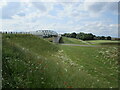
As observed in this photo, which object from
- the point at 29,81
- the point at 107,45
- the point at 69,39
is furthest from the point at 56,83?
the point at 69,39

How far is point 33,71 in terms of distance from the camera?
18.4 ft

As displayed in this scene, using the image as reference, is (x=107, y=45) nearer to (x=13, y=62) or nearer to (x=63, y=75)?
(x=63, y=75)

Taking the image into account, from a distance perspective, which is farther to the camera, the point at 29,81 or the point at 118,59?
the point at 118,59

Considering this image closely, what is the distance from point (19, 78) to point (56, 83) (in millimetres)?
1779

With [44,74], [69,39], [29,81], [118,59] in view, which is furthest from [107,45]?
[29,81]

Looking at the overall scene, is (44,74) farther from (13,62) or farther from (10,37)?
(10,37)

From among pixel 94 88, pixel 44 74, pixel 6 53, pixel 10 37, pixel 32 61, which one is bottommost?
pixel 94 88

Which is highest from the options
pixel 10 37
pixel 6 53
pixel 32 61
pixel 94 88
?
pixel 10 37

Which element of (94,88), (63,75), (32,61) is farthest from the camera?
(32,61)

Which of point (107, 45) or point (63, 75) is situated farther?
point (107, 45)

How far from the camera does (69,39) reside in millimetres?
18750

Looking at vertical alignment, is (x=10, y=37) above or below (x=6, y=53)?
above

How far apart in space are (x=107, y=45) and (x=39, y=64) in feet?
28.2

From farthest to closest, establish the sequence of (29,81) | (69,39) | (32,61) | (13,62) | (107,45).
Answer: (69,39) < (107,45) < (32,61) < (13,62) < (29,81)
